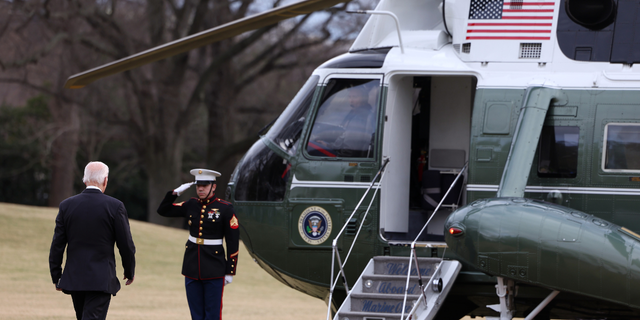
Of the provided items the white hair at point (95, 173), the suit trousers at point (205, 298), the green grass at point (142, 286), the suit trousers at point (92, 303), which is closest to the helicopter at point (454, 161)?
the suit trousers at point (205, 298)

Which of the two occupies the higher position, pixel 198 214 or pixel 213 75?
pixel 213 75

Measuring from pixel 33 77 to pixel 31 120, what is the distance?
7.30 feet

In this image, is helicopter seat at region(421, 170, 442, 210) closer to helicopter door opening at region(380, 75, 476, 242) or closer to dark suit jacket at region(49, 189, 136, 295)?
helicopter door opening at region(380, 75, 476, 242)

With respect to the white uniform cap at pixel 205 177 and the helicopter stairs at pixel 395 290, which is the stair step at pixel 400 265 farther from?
the white uniform cap at pixel 205 177

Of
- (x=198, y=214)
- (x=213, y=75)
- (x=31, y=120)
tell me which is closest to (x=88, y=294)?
(x=198, y=214)

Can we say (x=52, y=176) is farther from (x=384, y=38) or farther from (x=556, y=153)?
(x=556, y=153)

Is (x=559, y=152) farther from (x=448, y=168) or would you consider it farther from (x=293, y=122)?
(x=293, y=122)

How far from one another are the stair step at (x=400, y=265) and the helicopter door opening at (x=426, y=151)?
49cm

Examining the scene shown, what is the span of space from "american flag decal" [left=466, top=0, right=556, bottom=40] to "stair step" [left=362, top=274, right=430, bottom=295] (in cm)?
253

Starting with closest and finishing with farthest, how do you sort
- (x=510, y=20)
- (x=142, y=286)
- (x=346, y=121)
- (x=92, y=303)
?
(x=92, y=303) → (x=510, y=20) → (x=346, y=121) → (x=142, y=286)

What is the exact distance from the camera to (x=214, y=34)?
22.5ft

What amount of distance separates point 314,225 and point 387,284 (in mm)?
1070

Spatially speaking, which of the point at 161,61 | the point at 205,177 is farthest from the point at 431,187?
the point at 161,61

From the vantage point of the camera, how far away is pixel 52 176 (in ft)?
93.2
